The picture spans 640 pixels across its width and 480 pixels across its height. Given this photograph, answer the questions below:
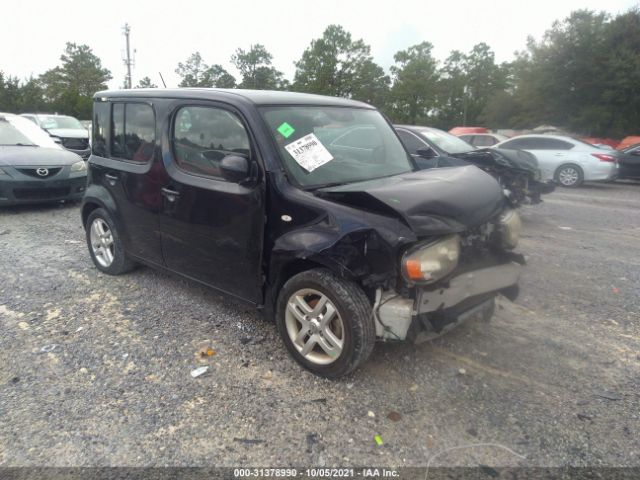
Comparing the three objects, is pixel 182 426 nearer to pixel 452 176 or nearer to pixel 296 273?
pixel 296 273

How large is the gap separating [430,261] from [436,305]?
1.04 feet

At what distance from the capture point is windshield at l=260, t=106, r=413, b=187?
316cm

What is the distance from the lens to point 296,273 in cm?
307

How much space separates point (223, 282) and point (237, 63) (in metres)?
68.3

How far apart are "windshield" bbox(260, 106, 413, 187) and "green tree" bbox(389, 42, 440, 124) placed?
51.4 meters

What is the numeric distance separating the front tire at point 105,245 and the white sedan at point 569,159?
10733 mm

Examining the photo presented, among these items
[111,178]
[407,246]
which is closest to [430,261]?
[407,246]

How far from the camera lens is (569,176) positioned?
13086mm

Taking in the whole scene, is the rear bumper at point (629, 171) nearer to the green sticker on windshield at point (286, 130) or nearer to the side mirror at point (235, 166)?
the green sticker on windshield at point (286, 130)

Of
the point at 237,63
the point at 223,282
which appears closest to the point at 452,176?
the point at 223,282

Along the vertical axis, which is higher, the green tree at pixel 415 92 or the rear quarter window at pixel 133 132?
the green tree at pixel 415 92

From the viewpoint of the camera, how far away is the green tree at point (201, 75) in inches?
2308

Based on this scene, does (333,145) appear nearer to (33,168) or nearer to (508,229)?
(508,229)

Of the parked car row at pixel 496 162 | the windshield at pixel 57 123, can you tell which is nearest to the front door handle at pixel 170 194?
the parked car row at pixel 496 162
